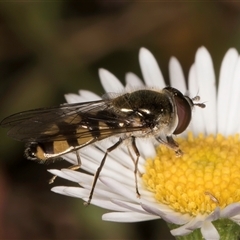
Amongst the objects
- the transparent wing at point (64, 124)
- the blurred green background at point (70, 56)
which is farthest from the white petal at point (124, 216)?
the blurred green background at point (70, 56)

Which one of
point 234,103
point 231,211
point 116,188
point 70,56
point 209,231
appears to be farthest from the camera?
point 70,56

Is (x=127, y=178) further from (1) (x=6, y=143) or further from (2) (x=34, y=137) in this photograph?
(1) (x=6, y=143)

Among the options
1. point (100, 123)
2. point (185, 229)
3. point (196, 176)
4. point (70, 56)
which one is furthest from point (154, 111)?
point (70, 56)

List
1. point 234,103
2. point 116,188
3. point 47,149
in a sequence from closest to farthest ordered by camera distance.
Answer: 1. point 116,188
2. point 47,149
3. point 234,103

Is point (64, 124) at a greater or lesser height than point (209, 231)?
greater

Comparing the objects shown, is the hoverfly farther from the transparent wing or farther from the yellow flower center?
the yellow flower center

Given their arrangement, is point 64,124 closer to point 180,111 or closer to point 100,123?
point 100,123

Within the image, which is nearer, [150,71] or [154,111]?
[154,111]

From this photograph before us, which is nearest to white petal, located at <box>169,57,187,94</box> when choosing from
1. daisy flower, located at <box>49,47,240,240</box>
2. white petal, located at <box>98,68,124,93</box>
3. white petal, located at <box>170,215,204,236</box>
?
daisy flower, located at <box>49,47,240,240</box>
